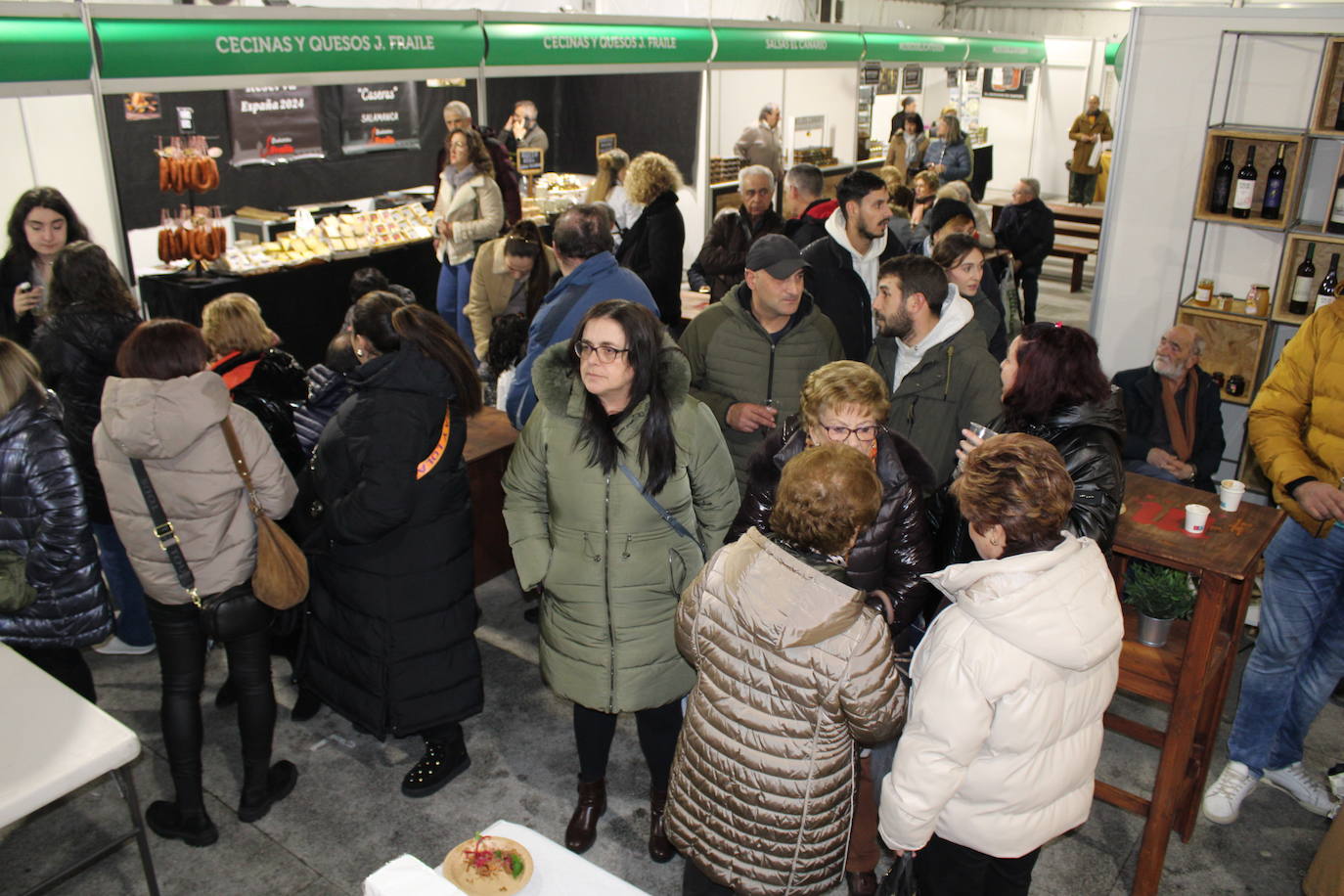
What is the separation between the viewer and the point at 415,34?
565cm

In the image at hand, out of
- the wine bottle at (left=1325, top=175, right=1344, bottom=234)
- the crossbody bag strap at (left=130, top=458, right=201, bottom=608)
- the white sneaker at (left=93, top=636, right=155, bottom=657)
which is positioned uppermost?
the wine bottle at (left=1325, top=175, right=1344, bottom=234)

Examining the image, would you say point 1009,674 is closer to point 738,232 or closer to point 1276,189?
point 1276,189

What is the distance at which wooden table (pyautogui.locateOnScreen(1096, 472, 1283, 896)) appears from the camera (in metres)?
2.63

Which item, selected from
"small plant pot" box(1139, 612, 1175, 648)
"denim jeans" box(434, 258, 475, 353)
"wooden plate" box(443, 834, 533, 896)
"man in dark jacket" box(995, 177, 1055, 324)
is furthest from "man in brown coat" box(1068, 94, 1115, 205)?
"wooden plate" box(443, 834, 533, 896)

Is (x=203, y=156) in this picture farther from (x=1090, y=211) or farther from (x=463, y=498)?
(x=1090, y=211)

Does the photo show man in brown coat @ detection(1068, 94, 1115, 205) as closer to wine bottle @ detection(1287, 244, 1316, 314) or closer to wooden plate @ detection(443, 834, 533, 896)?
wine bottle @ detection(1287, 244, 1316, 314)

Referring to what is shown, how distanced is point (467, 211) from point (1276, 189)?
452 centimetres

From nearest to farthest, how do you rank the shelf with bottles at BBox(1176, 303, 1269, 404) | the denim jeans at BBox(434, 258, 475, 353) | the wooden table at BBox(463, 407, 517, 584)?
the wooden table at BBox(463, 407, 517, 584), the shelf with bottles at BBox(1176, 303, 1269, 404), the denim jeans at BBox(434, 258, 475, 353)

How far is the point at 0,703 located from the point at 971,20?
22.1 meters

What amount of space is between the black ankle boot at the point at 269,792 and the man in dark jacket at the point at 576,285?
1.45 meters

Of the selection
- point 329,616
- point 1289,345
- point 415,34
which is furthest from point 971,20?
point 329,616

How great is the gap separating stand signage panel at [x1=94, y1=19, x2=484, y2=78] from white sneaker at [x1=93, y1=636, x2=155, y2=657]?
2434mm

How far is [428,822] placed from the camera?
3.18m

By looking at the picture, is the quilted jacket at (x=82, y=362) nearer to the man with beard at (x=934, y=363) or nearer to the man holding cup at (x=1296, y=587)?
the man with beard at (x=934, y=363)
